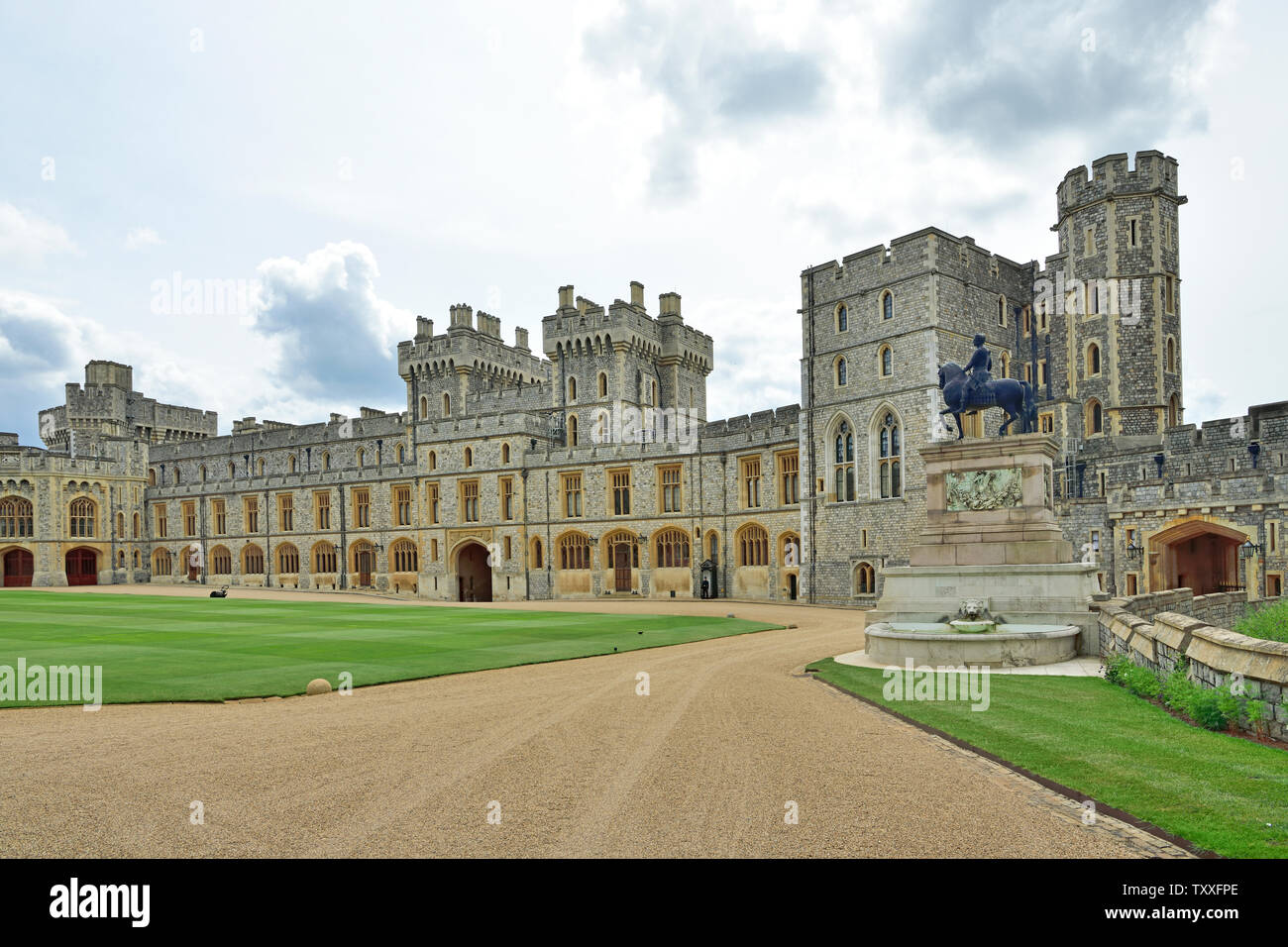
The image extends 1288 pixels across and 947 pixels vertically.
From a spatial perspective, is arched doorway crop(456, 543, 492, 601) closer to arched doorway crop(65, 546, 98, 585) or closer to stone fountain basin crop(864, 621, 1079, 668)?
arched doorway crop(65, 546, 98, 585)

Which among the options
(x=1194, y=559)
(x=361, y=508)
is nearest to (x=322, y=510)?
(x=361, y=508)

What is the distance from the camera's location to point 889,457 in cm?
3609

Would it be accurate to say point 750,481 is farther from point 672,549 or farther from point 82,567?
point 82,567

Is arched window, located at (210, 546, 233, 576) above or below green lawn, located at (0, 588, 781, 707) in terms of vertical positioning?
below

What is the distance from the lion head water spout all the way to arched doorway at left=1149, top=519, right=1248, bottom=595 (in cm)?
1599

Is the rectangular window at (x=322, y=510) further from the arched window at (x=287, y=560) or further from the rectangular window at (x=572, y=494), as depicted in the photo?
the rectangular window at (x=572, y=494)

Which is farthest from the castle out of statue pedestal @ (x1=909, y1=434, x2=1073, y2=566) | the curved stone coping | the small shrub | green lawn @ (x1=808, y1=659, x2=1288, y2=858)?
green lawn @ (x1=808, y1=659, x2=1288, y2=858)

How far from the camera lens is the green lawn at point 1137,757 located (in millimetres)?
6258

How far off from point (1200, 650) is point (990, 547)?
9.66m

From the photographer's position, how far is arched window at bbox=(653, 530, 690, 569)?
4488 centimetres

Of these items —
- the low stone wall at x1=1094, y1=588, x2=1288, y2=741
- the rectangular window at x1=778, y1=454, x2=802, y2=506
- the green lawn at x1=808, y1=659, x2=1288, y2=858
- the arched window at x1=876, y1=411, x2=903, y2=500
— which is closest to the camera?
the green lawn at x1=808, y1=659, x2=1288, y2=858

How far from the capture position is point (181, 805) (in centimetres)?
750
